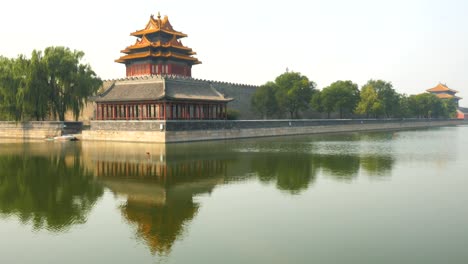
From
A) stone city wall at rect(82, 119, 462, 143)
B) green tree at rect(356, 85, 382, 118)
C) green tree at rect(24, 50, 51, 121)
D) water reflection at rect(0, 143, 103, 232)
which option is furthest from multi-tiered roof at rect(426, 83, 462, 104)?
water reflection at rect(0, 143, 103, 232)

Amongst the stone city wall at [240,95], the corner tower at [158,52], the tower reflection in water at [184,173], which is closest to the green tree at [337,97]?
the stone city wall at [240,95]

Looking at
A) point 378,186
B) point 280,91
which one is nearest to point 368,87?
point 280,91

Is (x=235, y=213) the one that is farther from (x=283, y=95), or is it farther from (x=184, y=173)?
(x=283, y=95)

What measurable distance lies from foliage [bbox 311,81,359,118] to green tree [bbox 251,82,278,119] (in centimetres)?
810

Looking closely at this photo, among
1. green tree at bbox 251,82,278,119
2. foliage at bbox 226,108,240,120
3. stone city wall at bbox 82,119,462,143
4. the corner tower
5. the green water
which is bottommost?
the green water

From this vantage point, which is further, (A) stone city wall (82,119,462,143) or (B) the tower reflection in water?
(A) stone city wall (82,119,462,143)

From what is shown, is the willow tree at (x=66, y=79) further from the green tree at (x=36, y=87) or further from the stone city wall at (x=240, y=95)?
the stone city wall at (x=240, y=95)

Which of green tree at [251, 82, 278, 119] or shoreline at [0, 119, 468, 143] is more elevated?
green tree at [251, 82, 278, 119]

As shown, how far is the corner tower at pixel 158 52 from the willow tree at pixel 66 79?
7312 mm

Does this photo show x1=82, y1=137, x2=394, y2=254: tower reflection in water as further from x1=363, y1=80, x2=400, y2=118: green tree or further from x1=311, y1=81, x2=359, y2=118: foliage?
x1=363, y1=80, x2=400, y2=118: green tree

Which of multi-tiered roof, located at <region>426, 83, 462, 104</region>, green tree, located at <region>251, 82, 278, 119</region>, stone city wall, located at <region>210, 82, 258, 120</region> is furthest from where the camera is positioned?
multi-tiered roof, located at <region>426, 83, 462, 104</region>

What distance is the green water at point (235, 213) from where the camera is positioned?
10.1 metres

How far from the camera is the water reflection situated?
1347 cm

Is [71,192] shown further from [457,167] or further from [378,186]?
[457,167]
